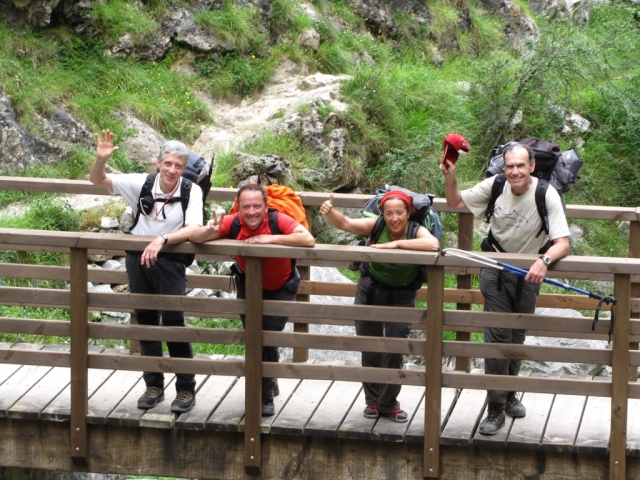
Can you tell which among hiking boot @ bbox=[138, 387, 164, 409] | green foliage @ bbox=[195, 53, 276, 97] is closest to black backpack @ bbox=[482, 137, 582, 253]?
hiking boot @ bbox=[138, 387, 164, 409]

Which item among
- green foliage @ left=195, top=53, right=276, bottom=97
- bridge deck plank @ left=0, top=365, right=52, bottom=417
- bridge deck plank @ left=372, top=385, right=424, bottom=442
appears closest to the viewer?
bridge deck plank @ left=372, top=385, right=424, bottom=442

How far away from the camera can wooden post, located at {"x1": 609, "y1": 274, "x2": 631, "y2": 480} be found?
18.4 feet

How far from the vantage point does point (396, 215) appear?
230 inches

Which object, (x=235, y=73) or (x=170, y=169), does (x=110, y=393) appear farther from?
(x=235, y=73)

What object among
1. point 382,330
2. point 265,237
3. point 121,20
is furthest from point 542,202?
point 121,20

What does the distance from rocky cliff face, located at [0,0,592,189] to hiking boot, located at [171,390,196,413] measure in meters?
5.51

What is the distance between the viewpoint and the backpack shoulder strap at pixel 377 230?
603 centimetres

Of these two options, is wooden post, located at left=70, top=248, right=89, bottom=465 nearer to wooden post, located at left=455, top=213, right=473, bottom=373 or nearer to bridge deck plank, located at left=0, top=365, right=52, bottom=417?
bridge deck plank, located at left=0, top=365, right=52, bottom=417

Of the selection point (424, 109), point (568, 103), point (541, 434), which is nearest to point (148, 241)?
point (541, 434)

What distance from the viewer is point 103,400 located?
6383 mm

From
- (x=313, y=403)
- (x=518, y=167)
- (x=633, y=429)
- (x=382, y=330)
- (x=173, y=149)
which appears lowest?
(x=633, y=429)

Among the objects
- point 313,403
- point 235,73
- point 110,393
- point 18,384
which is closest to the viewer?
point 313,403

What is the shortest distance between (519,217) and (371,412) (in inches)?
55.4

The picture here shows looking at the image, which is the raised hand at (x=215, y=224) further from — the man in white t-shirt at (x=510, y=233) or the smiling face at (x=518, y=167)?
the smiling face at (x=518, y=167)
